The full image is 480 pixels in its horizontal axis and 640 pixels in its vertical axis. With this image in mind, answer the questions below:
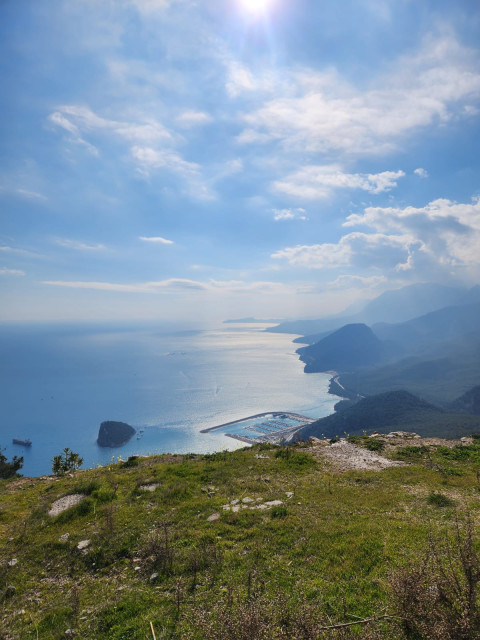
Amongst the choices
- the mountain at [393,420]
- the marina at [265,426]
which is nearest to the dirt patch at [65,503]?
the mountain at [393,420]

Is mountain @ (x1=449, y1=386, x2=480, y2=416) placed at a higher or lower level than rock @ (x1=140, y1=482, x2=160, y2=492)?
lower

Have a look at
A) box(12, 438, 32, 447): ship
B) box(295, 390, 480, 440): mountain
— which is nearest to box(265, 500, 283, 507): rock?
box(295, 390, 480, 440): mountain

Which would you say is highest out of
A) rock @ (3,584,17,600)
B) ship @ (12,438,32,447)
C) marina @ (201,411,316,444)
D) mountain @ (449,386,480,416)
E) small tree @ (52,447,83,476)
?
rock @ (3,584,17,600)

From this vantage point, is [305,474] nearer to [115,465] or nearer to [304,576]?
[304,576]

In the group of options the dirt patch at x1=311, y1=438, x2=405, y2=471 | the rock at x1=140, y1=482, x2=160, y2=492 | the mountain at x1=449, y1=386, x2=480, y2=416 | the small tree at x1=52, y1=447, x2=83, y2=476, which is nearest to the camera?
the rock at x1=140, y1=482, x2=160, y2=492

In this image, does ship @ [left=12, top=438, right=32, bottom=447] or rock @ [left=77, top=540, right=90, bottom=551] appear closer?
rock @ [left=77, top=540, right=90, bottom=551]

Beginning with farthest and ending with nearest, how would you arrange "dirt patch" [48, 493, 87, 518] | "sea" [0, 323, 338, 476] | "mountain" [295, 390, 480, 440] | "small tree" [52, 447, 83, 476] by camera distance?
1. "mountain" [295, 390, 480, 440]
2. "sea" [0, 323, 338, 476]
3. "small tree" [52, 447, 83, 476]
4. "dirt patch" [48, 493, 87, 518]

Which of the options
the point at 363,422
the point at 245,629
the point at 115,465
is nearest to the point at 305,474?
the point at 245,629

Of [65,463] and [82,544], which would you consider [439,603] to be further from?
[65,463]

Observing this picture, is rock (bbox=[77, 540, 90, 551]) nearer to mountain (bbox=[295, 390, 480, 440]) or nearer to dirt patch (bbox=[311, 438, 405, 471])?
dirt patch (bbox=[311, 438, 405, 471])
